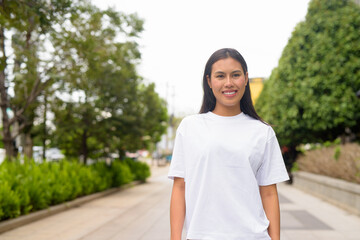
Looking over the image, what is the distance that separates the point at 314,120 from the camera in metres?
17.5

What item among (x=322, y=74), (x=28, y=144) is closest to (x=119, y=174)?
(x=28, y=144)

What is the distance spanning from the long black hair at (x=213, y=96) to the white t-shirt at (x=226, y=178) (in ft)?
0.64

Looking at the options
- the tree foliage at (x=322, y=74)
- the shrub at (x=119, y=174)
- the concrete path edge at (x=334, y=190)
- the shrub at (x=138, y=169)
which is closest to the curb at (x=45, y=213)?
the shrub at (x=119, y=174)

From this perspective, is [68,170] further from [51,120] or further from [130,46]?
[130,46]

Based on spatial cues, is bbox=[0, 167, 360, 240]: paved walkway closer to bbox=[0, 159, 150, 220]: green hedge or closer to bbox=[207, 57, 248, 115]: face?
bbox=[0, 159, 150, 220]: green hedge

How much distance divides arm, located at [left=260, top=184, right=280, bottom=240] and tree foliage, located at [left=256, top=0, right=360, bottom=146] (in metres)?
14.8

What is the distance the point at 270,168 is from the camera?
7.01ft

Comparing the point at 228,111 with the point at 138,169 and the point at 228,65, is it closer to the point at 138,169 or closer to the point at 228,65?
the point at 228,65

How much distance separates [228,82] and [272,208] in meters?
0.67

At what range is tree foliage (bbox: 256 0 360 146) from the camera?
650 inches

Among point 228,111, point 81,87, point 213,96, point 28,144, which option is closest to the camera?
point 228,111

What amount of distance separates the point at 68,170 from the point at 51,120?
9.22ft

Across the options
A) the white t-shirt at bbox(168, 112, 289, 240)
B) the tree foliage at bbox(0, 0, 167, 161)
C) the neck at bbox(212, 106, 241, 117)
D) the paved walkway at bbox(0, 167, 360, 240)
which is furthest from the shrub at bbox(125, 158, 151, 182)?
the white t-shirt at bbox(168, 112, 289, 240)

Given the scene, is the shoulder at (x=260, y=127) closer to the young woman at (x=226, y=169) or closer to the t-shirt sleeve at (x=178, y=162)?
the young woman at (x=226, y=169)
